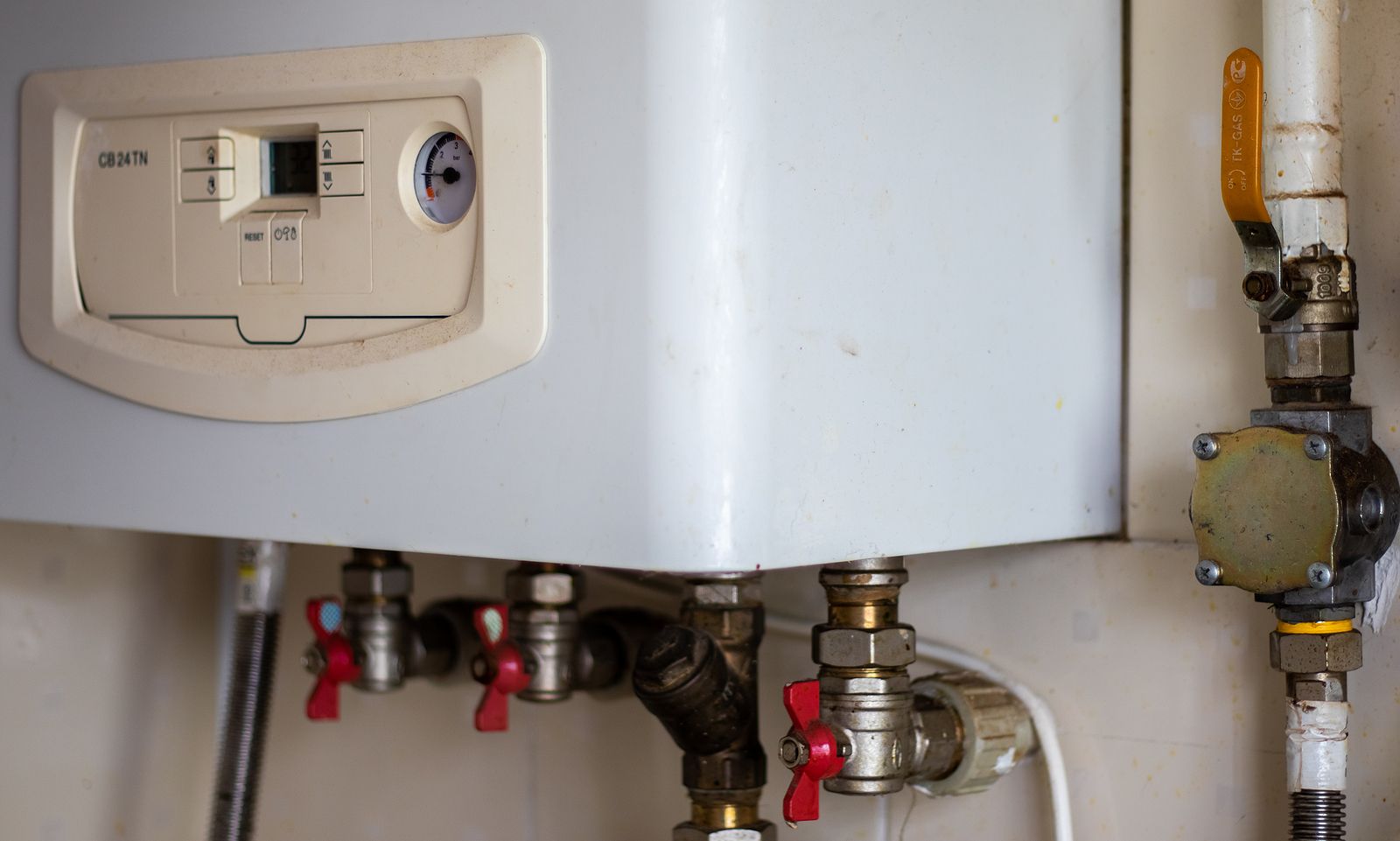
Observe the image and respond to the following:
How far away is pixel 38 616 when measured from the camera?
98 cm

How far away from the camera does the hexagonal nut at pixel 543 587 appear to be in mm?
911

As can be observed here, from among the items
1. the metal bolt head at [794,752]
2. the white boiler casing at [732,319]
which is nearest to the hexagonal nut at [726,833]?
the metal bolt head at [794,752]

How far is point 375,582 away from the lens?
96cm

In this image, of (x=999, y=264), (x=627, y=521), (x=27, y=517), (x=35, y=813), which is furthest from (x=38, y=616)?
(x=999, y=264)

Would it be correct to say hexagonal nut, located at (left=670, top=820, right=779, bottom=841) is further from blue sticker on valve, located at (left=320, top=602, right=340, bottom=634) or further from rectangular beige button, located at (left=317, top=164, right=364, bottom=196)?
rectangular beige button, located at (left=317, top=164, right=364, bottom=196)

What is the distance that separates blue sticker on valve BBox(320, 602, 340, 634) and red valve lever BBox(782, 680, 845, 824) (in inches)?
14.8

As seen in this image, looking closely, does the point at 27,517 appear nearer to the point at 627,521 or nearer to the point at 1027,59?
the point at 627,521

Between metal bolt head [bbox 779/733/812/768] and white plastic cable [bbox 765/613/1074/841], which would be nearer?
metal bolt head [bbox 779/733/812/768]

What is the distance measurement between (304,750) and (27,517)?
40 centimetres

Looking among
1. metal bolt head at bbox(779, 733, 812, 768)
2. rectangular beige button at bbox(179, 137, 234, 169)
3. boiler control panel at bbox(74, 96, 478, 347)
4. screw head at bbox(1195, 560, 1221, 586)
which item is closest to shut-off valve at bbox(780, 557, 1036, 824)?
metal bolt head at bbox(779, 733, 812, 768)

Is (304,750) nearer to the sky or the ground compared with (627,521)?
nearer to the ground

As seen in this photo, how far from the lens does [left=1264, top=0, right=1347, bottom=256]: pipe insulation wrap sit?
0.71 metres

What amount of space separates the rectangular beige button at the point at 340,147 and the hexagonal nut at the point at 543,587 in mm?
327

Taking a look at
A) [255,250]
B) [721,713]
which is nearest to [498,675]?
[721,713]
